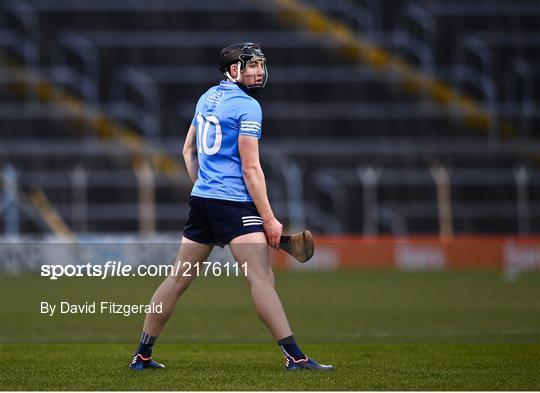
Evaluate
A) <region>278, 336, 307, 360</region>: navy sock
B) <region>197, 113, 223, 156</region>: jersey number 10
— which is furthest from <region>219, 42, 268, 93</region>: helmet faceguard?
<region>278, 336, 307, 360</region>: navy sock

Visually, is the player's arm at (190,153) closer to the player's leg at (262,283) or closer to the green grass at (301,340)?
the player's leg at (262,283)

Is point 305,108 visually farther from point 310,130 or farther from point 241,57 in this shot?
point 241,57

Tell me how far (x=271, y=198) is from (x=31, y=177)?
5.16m

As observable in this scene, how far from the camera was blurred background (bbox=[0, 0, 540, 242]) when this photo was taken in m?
27.0

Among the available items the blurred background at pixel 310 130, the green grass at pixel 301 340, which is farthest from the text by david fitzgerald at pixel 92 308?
the blurred background at pixel 310 130

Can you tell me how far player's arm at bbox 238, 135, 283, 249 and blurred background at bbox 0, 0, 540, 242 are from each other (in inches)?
742

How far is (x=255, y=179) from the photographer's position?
6992 mm

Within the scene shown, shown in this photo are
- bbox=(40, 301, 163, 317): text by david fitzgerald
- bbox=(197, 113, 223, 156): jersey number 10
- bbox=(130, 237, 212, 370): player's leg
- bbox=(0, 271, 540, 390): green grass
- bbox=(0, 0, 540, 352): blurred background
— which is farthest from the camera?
bbox=(0, 0, 540, 352): blurred background

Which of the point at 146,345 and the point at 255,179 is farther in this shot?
the point at 146,345

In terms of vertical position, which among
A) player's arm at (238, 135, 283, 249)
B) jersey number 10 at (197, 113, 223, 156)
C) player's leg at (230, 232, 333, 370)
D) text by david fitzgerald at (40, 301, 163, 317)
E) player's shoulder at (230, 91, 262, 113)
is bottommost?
text by david fitzgerald at (40, 301, 163, 317)

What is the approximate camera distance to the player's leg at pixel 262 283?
7.06 meters

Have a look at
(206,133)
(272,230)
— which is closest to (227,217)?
(272,230)

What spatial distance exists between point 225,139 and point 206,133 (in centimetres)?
13

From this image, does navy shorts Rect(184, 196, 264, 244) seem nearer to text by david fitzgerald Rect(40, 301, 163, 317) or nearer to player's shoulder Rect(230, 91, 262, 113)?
player's shoulder Rect(230, 91, 262, 113)
